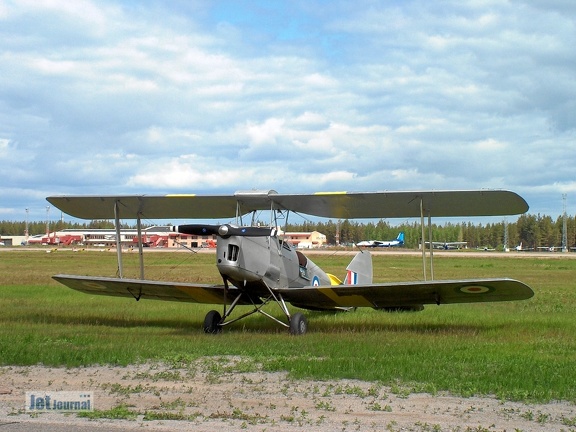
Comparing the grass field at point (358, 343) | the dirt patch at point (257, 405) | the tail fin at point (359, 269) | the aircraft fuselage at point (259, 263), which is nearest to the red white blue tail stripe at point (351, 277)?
the tail fin at point (359, 269)

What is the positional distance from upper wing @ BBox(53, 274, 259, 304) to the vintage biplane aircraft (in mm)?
23

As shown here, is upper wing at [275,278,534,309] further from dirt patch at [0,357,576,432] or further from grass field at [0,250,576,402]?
dirt patch at [0,357,576,432]

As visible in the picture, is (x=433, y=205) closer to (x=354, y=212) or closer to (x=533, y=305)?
(x=354, y=212)

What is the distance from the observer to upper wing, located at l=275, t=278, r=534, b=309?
1258 cm

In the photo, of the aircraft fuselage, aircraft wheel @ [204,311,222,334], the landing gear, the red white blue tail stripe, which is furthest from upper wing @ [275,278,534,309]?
the red white blue tail stripe

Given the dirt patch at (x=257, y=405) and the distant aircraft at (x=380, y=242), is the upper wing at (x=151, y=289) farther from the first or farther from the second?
the dirt patch at (x=257, y=405)

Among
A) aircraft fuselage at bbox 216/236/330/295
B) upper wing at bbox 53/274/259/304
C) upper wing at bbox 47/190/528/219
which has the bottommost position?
upper wing at bbox 53/274/259/304

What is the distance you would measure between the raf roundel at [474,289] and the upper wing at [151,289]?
13.7 feet

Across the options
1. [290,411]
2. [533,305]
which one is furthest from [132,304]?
[290,411]

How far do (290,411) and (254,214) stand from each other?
8.22 meters

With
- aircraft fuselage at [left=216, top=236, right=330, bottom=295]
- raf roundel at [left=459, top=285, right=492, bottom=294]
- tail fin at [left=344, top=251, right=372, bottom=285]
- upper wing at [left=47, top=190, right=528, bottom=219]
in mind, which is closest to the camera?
aircraft fuselage at [left=216, top=236, right=330, bottom=295]

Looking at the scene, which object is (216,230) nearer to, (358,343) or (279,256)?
(279,256)

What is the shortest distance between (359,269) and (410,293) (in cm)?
498

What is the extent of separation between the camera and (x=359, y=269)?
719 inches
